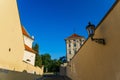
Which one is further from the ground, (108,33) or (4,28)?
(4,28)

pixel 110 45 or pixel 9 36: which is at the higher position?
pixel 9 36

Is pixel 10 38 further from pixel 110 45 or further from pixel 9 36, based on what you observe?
pixel 110 45

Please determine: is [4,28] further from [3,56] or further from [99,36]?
[99,36]

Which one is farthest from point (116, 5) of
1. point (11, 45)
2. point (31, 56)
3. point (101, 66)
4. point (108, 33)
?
point (31, 56)

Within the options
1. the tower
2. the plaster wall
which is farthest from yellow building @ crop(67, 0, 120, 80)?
the tower

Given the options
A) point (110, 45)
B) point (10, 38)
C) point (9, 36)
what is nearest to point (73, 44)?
point (10, 38)

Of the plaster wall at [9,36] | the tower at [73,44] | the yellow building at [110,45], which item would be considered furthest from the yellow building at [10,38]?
the tower at [73,44]

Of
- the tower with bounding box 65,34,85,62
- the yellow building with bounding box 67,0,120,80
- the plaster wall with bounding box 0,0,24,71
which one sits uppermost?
the tower with bounding box 65,34,85,62

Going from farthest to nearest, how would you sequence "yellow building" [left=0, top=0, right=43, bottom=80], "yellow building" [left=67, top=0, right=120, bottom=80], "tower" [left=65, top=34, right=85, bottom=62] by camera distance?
"tower" [left=65, top=34, right=85, bottom=62], "yellow building" [left=0, top=0, right=43, bottom=80], "yellow building" [left=67, top=0, right=120, bottom=80]

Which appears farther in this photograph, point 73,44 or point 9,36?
point 73,44

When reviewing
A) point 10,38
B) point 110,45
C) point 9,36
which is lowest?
point 110,45

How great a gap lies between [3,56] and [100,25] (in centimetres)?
794

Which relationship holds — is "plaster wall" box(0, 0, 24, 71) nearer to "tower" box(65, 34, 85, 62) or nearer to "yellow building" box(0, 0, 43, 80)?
"yellow building" box(0, 0, 43, 80)

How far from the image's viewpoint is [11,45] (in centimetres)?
1235
